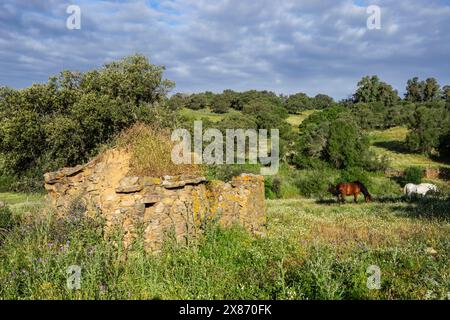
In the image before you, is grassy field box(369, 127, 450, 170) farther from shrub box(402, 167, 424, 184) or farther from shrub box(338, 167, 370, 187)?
shrub box(338, 167, 370, 187)

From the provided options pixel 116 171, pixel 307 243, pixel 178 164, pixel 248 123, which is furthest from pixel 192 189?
pixel 248 123

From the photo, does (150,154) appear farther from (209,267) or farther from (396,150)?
Answer: (396,150)

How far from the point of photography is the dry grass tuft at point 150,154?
957cm

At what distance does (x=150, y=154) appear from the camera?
9750mm

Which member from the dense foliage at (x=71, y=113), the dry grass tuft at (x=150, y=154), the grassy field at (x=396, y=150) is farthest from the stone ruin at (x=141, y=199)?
the grassy field at (x=396, y=150)

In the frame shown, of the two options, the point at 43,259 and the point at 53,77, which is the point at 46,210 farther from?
the point at 53,77

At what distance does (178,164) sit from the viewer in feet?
32.9

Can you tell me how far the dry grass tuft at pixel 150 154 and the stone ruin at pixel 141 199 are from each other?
0.25m

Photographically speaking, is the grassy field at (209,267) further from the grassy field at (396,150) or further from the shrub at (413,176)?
the grassy field at (396,150)

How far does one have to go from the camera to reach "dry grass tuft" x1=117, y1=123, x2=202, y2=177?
957 cm

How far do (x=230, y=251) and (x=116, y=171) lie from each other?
11.4 ft

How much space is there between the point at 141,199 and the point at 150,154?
1313 millimetres

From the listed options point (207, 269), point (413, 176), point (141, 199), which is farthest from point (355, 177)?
point (207, 269)

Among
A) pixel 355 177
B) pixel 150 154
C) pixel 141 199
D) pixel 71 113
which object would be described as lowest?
pixel 355 177
